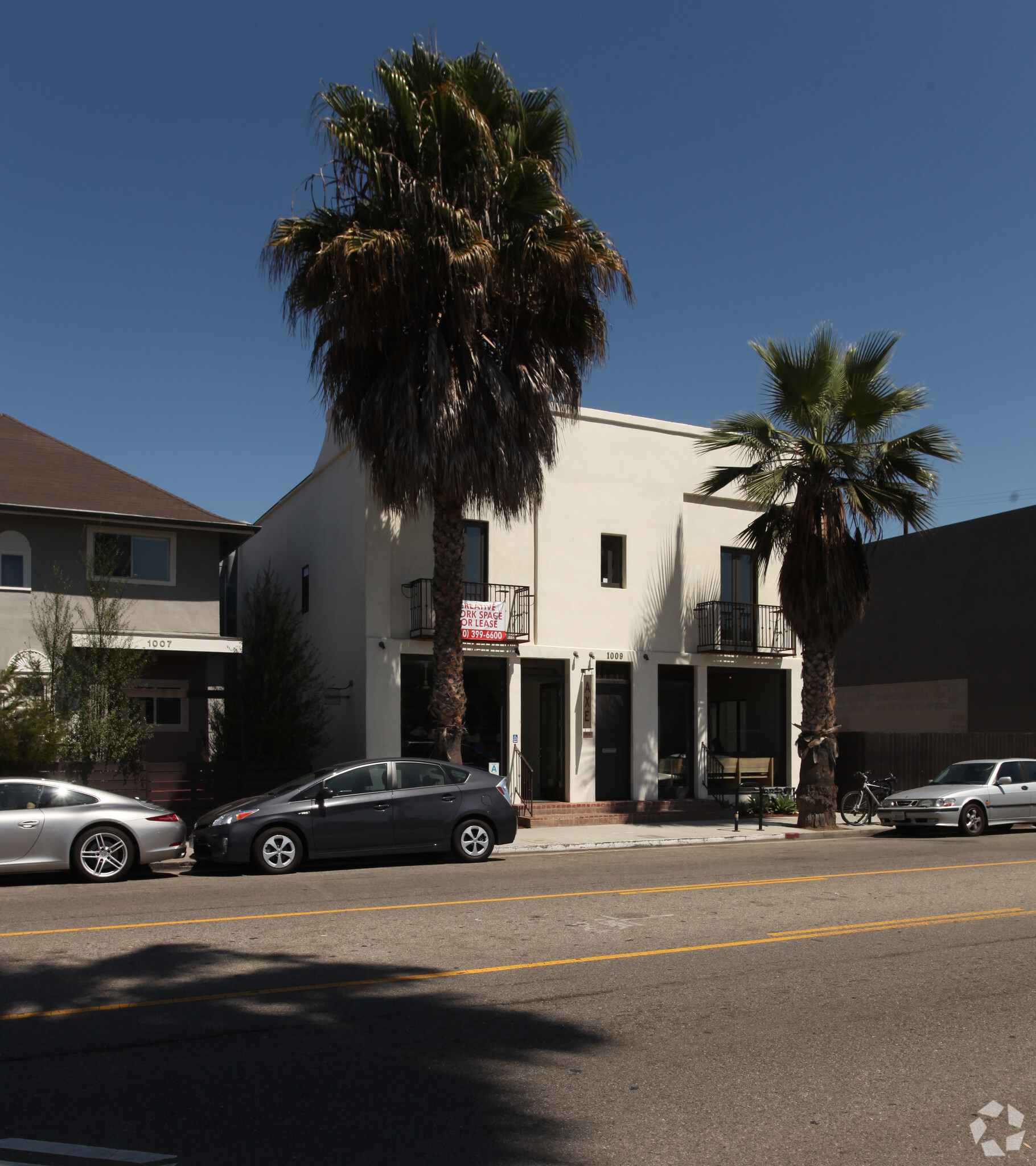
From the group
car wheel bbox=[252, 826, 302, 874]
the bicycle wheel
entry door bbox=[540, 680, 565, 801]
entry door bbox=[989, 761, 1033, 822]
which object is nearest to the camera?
car wheel bbox=[252, 826, 302, 874]

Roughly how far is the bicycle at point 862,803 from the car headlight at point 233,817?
12.6 meters

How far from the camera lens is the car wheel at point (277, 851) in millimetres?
13133

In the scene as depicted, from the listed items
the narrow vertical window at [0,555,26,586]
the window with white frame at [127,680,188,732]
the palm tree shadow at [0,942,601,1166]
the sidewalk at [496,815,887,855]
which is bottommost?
the sidewalk at [496,815,887,855]

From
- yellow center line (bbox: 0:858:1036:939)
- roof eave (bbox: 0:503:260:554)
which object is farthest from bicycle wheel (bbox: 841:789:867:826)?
roof eave (bbox: 0:503:260:554)

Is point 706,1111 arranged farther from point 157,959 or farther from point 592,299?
point 592,299

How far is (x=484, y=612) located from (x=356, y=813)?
7814 millimetres

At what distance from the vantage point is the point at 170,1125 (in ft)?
14.9

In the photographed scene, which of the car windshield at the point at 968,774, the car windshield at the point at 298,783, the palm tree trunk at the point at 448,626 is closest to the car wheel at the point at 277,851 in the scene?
the car windshield at the point at 298,783

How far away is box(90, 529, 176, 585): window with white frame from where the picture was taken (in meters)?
19.3

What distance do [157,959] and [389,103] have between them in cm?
1403

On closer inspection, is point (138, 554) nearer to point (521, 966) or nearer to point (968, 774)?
point (521, 966)

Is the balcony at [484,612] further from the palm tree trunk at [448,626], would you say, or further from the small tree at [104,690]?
the small tree at [104,690]

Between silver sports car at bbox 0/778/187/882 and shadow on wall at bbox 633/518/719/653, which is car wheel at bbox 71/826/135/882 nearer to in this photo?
silver sports car at bbox 0/778/187/882

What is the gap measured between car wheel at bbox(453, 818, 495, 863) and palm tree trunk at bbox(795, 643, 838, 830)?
8289 millimetres
